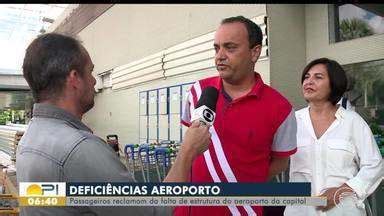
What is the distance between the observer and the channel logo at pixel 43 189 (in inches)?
32.7

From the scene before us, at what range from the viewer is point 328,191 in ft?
4.54

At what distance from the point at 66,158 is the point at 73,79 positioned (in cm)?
19

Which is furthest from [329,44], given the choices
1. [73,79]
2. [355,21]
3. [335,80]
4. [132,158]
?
[73,79]

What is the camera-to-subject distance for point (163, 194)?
1065mm

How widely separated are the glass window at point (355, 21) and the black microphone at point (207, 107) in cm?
184

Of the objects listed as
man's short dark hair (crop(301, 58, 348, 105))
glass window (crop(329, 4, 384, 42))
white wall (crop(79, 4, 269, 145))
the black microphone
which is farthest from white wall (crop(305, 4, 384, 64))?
the black microphone

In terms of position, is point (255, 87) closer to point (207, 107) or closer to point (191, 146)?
point (207, 107)

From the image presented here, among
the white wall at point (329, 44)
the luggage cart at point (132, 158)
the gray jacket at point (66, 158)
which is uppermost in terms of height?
the white wall at point (329, 44)

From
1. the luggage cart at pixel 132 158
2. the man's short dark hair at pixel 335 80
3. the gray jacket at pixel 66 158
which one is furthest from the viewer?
the luggage cart at pixel 132 158

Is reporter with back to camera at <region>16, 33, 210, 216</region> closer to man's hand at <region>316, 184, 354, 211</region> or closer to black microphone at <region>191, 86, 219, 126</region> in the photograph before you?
black microphone at <region>191, 86, 219, 126</region>

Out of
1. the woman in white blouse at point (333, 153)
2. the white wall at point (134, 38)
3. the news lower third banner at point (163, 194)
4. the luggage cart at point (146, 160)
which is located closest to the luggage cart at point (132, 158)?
the luggage cart at point (146, 160)

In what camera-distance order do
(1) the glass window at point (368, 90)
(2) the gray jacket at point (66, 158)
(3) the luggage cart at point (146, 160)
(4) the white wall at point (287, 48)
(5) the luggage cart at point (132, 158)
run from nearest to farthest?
(2) the gray jacket at point (66, 158) → (1) the glass window at point (368, 90) → (4) the white wall at point (287, 48) → (3) the luggage cart at point (146, 160) → (5) the luggage cart at point (132, 158)

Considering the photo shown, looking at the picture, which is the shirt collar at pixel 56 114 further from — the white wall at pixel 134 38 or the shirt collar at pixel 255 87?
the white wall at pixel 134 38

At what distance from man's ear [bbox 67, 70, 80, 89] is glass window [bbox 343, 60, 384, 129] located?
2152 millimetres
